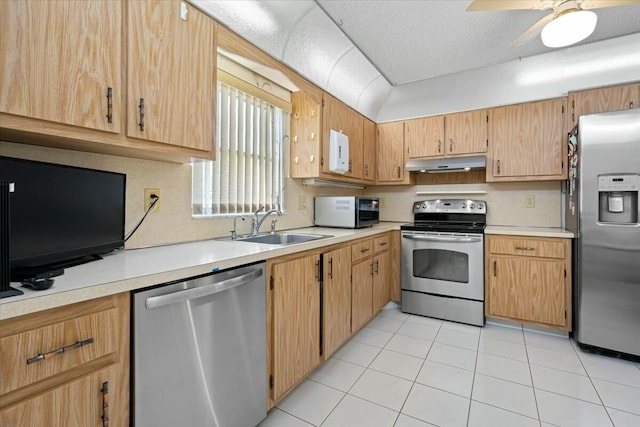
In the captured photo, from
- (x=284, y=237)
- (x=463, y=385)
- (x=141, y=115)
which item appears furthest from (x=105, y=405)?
(x=463, y=385)

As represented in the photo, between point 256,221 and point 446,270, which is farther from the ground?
point 256,221

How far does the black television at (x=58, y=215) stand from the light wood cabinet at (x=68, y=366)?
0.22 metres

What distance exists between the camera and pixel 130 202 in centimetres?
159

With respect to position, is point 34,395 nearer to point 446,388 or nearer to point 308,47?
point 446,388

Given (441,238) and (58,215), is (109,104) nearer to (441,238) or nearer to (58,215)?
(58,215)

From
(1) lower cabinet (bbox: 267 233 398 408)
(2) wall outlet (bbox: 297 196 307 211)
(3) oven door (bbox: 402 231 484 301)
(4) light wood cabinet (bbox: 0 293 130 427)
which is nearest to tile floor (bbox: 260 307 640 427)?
(1) lower cabinet (bbox: 267 233 398 408)

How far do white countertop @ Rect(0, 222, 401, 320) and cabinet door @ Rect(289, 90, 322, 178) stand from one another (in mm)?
1061

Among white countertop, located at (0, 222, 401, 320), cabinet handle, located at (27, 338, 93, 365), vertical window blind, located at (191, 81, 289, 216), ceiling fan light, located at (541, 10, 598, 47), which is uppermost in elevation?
ceiling fan light, located at (541, 10, 598, 47)

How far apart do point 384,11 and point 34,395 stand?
2706 millimetres

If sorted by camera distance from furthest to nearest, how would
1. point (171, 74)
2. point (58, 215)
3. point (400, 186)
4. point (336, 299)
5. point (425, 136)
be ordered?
point (400, 186) < point (425, 136) < point (336, 299) < point (171, 74) < point (58, 215)

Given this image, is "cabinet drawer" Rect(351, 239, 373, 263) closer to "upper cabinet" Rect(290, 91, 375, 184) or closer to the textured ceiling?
"upper cabinet" Rect(290, 91, 375, 184)

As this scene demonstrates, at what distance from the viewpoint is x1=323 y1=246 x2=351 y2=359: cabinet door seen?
2041 millimetres

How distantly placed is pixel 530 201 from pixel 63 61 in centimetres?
379

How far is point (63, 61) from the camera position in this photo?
3.40ft
